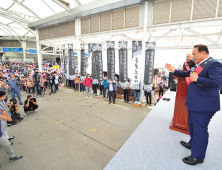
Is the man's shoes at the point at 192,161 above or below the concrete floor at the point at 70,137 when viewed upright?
above

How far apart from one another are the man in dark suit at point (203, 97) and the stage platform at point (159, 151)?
20 centimetres

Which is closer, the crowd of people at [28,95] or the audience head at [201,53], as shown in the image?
the audience head at [201,53]

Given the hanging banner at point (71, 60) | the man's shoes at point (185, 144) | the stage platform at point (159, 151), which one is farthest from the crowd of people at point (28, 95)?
the man's shoes at point (185, 144)

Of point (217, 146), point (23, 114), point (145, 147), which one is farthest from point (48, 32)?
point (217, 146)

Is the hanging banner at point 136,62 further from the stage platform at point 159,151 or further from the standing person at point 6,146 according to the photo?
the standing person at point 6,146

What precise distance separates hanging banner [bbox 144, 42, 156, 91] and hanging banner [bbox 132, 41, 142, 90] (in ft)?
1.26

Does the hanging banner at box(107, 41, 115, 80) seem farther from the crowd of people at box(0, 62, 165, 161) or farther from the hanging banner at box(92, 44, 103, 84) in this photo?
the hanging banner at box(92, 44, 103, 84)

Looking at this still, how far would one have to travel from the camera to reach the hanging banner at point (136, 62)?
655 centimetres

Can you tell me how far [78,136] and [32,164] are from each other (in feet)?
4.37

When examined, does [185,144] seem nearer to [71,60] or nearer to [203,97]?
[203,97]

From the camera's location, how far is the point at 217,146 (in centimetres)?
212

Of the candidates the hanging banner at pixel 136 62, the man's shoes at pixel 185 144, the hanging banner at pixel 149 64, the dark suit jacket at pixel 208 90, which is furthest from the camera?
the hanging banner at pixel 136 62

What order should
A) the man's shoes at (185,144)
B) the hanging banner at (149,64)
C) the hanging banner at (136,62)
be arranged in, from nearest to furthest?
1. the man's shoes at (185,144)
2. the hanging banner at (149,64)
3. the hanging banner at (136,62)

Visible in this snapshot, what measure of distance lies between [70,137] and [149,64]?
17.2 feet
